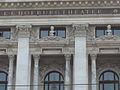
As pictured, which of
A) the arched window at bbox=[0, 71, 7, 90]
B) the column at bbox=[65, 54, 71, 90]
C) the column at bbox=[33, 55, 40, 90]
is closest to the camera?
the column at bbox=[65, 54, 71, 90]

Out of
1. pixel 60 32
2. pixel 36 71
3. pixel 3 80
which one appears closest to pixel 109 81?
pixel 60 32

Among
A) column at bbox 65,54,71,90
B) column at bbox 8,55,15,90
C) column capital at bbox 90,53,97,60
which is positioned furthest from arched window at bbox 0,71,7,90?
column capital at bbox 90,53,97,60

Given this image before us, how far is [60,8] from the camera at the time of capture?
117 feet

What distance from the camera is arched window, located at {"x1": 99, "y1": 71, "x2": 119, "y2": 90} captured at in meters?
35.2

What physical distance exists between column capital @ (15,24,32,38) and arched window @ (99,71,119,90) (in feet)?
22.6

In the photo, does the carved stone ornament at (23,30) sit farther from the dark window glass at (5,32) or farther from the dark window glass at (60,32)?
the dark window glass at (60,32)

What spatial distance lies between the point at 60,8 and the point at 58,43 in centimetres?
287

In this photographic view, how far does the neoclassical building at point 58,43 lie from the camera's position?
34.6m

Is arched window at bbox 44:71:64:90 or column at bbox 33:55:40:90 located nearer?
column at bbox 33:55:40:90

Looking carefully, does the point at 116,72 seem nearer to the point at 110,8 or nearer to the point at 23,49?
the point at 110,8

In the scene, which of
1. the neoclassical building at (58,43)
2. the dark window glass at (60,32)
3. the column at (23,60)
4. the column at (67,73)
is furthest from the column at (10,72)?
the column at (67,73)

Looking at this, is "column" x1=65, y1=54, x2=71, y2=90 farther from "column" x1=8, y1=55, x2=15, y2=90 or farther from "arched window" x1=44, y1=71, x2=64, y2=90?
"column" x1=8, y1=55, x2=15, y2=90

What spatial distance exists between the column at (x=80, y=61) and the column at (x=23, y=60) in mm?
3680

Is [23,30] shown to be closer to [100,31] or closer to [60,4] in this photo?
[60,4]
